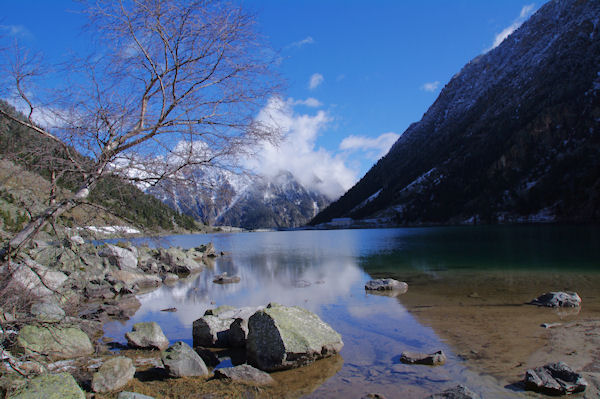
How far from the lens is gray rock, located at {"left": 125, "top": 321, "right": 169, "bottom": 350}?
12.2 meters

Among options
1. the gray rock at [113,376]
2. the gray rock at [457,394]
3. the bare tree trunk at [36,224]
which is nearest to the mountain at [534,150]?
the gray rock at [457,394]

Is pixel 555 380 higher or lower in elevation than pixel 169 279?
higher

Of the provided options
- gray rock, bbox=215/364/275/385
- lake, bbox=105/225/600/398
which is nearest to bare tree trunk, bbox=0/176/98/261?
lake, bbox=105/225/600/398

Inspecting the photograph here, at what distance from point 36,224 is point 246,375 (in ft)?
21.1

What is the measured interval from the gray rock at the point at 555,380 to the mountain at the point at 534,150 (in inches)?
4481

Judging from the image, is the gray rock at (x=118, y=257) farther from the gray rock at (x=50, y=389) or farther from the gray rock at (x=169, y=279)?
the gray rock at (x=50, y=389)

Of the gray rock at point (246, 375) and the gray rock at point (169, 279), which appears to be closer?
the gray rock at point (246, 375)

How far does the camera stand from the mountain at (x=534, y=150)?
113562 millimetres

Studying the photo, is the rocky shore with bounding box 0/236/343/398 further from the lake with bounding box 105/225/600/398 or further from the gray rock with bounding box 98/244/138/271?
the gray rock with bounding box 98/244/138/271

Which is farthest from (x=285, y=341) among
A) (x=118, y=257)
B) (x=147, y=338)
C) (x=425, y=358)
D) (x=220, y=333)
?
(x=118, y=257)

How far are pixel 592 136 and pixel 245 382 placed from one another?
478 ft

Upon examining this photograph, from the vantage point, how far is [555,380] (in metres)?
8.02

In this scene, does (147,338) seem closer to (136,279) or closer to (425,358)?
(425,358)

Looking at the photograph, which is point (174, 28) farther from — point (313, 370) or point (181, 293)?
point (181, 293)
